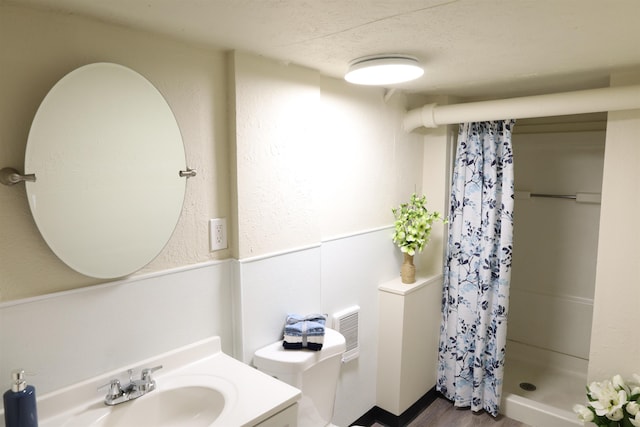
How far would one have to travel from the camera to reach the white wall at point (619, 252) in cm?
198

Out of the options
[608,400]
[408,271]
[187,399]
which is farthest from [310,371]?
[608,400]

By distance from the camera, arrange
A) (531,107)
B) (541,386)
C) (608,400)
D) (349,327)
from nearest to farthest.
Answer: (608,400) → (531,107) → (349,327) → (541,386)

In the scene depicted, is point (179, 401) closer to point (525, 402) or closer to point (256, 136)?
point (256, 136)

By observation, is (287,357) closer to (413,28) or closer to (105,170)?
(105,170)

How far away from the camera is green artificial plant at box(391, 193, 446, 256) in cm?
244

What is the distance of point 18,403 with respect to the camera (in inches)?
42.4

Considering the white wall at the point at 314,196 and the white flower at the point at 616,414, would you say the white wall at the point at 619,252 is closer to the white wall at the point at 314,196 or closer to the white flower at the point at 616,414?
the white flower at the point at 616,414

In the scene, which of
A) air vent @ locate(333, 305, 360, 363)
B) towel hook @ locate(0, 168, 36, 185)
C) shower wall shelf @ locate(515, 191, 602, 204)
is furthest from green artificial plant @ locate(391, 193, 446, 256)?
towel hook @ locate(0, 168, 36, 185)

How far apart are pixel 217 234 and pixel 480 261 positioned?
1710 mm

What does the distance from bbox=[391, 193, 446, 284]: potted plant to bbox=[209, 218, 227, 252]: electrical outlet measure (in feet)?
3.81

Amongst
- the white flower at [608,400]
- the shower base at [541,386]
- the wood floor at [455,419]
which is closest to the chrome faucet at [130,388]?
the wood floor at [455,419]

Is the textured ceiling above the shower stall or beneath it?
above

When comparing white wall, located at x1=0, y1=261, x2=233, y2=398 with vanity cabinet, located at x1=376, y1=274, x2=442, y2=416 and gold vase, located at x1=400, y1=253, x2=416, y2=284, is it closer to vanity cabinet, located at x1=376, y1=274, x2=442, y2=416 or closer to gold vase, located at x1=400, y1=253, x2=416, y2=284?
vanity cabinet, located at x1=376, y1=274, x2=442, y2=416

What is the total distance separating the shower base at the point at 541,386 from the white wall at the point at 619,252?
0.55 m
